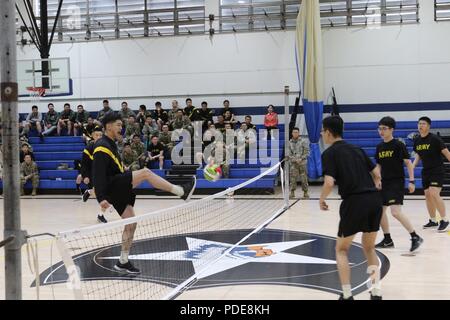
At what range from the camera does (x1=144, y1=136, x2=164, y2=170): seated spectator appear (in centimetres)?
1639

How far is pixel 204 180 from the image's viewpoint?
15516 mm

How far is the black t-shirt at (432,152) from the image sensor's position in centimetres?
841

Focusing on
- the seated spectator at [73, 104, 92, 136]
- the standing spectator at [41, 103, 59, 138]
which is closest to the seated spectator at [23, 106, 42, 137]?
the standing spectator at [41, 103, 59, 138]

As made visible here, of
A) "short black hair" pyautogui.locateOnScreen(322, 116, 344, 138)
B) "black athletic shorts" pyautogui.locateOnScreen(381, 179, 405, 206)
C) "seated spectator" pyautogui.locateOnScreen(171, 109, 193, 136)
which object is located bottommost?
"black athletic shorts" pyautogui.locateOnScreen(381, 179, 405, 206)

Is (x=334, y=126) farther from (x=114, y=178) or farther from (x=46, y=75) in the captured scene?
(x=46, y=75)

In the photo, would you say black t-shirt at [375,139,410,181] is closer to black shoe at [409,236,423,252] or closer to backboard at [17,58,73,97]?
black shoe at [409,236,423,252]

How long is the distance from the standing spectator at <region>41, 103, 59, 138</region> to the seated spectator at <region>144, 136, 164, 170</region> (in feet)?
16.0

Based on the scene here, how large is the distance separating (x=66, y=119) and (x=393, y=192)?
15075 mm

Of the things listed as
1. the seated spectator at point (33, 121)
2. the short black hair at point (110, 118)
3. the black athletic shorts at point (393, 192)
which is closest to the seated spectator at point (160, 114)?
the seated spectator at point (33, 121)

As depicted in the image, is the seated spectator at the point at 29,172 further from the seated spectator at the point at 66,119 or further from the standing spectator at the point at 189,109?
the standing spectator at the point at 189,109

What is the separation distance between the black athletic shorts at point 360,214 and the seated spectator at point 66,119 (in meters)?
→ 16.3

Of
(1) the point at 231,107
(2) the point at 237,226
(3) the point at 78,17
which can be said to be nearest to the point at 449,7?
(1) the point at 231,107

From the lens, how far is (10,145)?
302 centimetres
